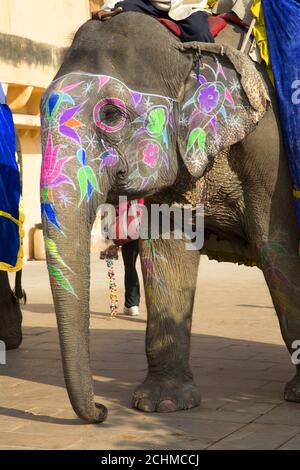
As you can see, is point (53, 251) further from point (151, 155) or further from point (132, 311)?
point (132, 311)

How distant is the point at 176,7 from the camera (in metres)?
5.90

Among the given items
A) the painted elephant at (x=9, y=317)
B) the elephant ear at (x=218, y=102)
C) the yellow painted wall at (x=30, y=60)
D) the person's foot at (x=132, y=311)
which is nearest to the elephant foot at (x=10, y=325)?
the painted elephant at (x=9, y=317)

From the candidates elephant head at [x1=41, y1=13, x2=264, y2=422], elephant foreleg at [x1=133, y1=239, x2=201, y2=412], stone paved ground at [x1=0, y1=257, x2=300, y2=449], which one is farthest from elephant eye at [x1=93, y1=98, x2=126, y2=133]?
stone paved ground at [x1=0, y1=257, x2=300, y2=449]

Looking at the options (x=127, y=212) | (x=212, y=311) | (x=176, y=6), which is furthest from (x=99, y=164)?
(x=212, y=311)

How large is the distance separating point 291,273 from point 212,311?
5.17 m

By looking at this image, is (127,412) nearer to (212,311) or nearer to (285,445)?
(285,445)

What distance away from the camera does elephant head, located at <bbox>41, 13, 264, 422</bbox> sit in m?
5.16

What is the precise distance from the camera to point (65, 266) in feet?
16.9

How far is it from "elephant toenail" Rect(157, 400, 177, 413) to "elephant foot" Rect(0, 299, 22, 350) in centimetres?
265

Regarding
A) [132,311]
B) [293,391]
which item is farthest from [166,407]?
[132,311]

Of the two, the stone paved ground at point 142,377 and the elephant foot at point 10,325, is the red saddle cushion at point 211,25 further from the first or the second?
the elephant foot at point 10,325

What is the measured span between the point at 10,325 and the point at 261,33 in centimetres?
355

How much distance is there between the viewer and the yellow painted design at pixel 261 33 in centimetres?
599

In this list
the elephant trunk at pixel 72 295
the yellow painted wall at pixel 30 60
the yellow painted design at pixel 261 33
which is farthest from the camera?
the yellow painted wall at pixel 30 60
